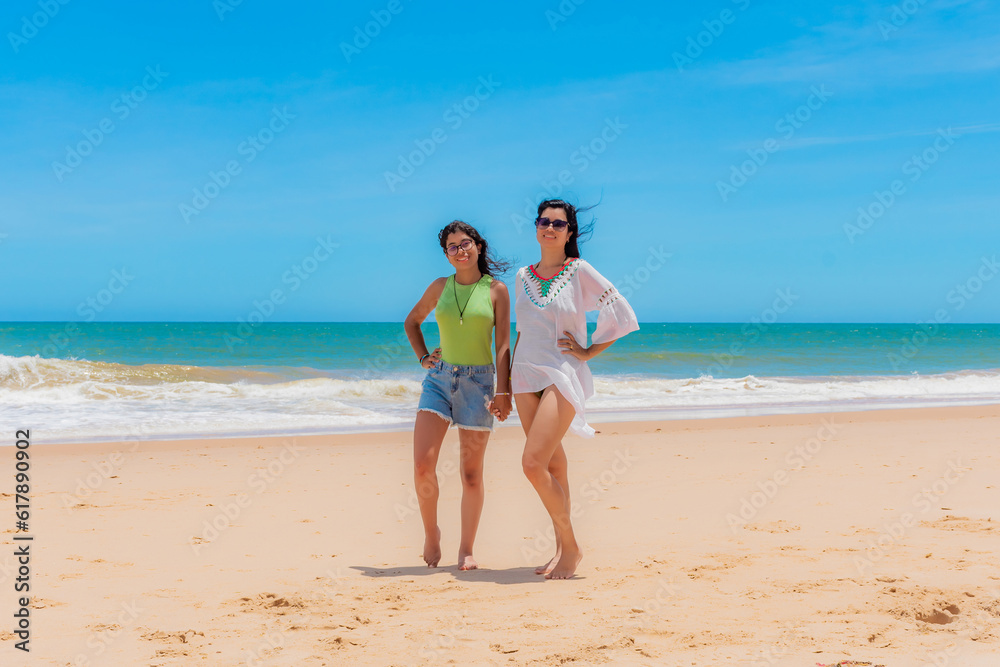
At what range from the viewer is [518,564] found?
4.76 meters

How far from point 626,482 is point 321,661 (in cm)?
459

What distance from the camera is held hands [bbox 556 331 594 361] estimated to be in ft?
13.9

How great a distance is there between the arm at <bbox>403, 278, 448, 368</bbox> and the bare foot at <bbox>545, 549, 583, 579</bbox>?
1.34 meters

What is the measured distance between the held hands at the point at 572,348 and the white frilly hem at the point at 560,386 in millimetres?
125

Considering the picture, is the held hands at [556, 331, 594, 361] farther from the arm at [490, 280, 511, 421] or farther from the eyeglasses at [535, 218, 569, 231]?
the eyeglasses at [535, 218, 569, 231]

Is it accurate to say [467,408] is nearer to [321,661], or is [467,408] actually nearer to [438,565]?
[438,565]

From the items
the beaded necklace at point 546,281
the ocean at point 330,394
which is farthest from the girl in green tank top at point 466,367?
the ocean at point 330,394

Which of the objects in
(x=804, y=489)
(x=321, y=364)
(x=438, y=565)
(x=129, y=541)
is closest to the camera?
(x=438, y=565)

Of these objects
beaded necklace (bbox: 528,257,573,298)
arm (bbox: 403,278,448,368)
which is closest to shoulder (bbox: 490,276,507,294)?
beaded necklace (bbox: 528,257,573,298)

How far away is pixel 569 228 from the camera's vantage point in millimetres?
4430

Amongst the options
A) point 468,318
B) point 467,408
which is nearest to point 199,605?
point 467,408

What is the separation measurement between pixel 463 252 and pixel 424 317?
0.55 m

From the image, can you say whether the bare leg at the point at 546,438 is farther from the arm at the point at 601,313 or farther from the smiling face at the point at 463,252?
the smiling face at the point at 463,252

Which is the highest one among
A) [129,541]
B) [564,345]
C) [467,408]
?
[564,345]
